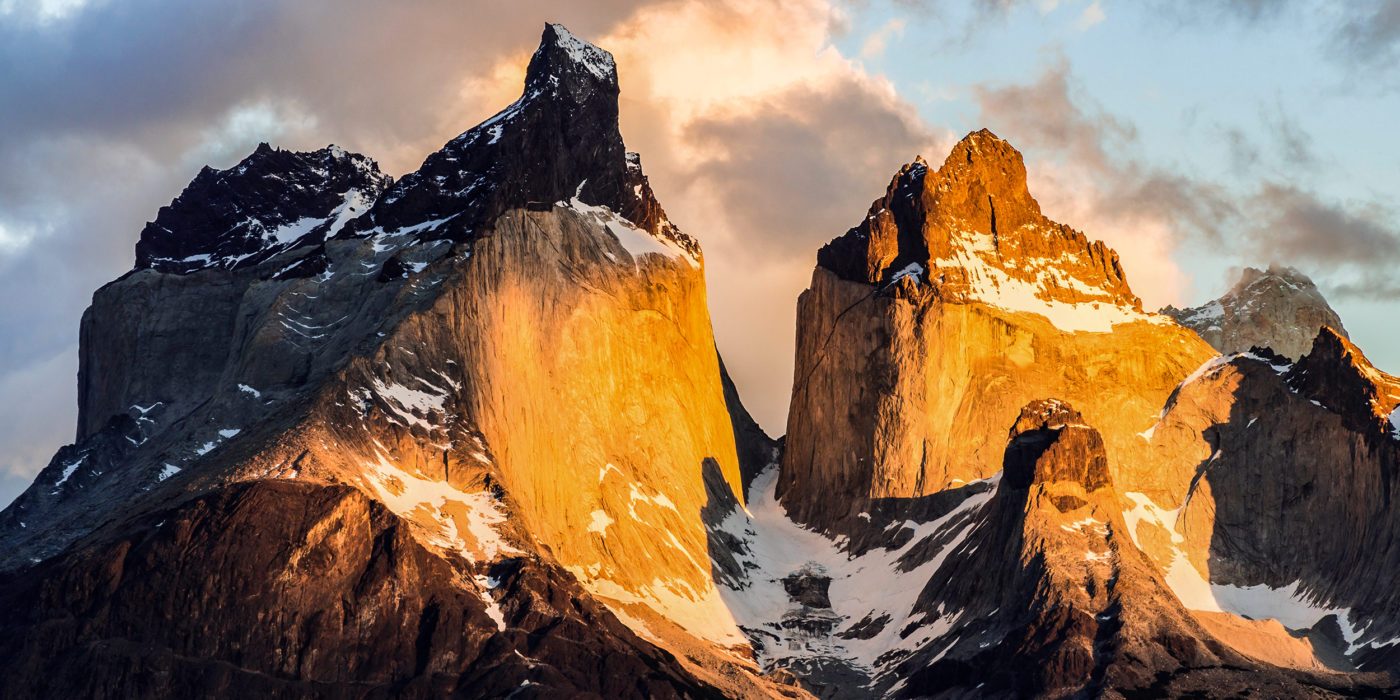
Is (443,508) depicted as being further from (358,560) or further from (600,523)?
(600,523)

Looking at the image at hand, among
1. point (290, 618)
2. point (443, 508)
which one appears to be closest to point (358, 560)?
point (290, 618)

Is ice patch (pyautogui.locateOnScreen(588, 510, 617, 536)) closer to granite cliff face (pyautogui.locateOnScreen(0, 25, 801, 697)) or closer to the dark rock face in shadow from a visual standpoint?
granite cliff face (pyautogui.locateOnScreen(0, 25, 801, 697))

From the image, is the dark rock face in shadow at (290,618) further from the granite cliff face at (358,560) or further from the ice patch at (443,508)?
the ice patch at (443,508)

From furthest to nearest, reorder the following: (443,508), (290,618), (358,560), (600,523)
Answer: (600,523) → (443,508) → (358,560) → (290,618)

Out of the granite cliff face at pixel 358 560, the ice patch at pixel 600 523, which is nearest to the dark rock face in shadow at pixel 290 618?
the granite cliff face at pixel 358 560

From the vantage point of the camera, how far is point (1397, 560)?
189 metres

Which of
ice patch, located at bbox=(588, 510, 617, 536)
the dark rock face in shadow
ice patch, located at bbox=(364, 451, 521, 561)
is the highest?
ice patch, located at bbox=(588, 510, 617, 536)

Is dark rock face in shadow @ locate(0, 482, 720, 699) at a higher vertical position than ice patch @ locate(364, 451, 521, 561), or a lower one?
lower

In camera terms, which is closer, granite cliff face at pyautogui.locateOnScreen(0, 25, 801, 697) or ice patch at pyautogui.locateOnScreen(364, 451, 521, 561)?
granite cliff face at pyautogui.locateOnScreen(0, 25, 801, 697)

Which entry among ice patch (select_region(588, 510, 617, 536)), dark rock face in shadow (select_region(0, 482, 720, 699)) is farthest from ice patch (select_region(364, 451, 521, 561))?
ice patch (select_region(588, 510, 617, 536))

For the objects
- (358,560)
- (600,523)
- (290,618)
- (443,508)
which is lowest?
(290,618)

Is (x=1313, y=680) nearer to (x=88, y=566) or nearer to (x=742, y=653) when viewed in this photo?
(x=742, y=653)

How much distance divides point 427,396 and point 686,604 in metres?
31.1

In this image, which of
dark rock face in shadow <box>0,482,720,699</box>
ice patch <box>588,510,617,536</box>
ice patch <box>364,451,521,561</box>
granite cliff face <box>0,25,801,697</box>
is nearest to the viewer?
dark rock face in shadow <box>0,482,720,699</box>
